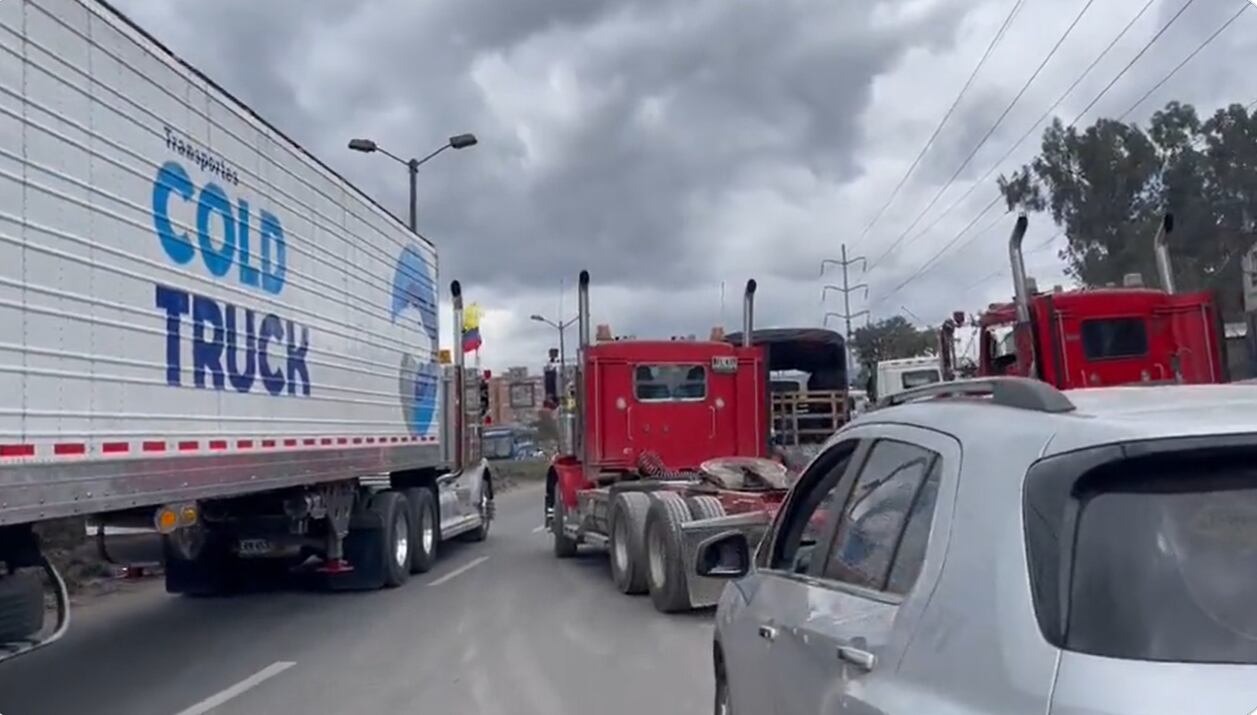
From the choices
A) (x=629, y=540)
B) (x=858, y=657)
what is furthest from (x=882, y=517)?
(x=629, y=540)

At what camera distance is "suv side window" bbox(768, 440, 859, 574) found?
14.2 feet

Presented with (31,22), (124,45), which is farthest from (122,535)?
(31,22)

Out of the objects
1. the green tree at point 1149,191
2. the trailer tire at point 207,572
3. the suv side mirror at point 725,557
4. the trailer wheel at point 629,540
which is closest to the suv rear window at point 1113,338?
the trailer wheel at point 629,540

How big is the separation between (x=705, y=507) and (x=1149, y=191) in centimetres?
2841

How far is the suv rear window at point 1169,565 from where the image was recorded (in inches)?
103

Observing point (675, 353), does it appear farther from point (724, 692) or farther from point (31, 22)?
point (724, 692)

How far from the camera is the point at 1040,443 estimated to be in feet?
9.69

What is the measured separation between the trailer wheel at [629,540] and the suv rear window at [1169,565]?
35.0 feet

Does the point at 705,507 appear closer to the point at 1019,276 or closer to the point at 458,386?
the point at 1019,276

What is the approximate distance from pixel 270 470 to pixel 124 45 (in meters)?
3.76

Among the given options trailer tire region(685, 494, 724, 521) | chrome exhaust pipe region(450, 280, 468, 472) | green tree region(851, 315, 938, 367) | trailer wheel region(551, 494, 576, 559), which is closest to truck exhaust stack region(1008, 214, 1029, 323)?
trailer tire region(685, 494, 724, 521)

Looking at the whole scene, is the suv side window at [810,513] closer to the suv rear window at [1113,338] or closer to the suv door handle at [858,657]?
the suv door handle at [858,657]

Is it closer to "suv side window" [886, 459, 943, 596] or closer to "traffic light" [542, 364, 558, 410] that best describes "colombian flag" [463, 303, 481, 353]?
"traffic light" [542, 364, 558, 410]

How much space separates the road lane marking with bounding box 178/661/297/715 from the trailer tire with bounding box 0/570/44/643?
4.60ft
